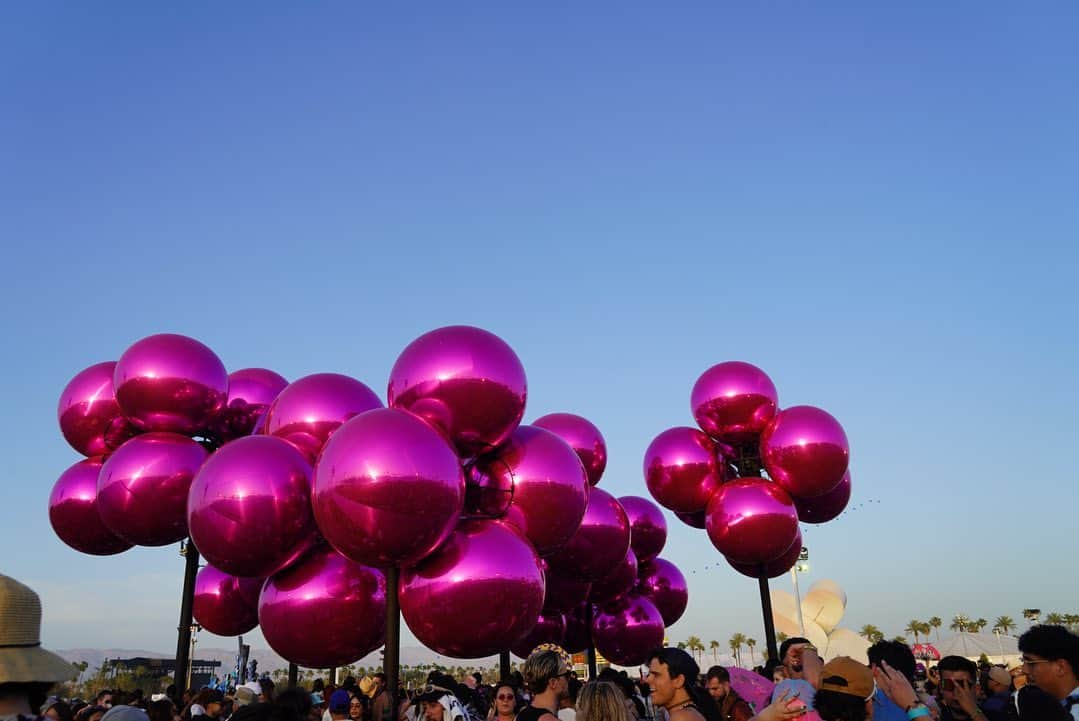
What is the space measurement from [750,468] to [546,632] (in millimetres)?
3684

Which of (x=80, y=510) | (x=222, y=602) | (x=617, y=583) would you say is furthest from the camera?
(x=617, y=583)

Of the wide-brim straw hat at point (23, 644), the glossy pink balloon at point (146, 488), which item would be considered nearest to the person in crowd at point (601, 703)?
the wide-brim straw hat at point (23, 644)

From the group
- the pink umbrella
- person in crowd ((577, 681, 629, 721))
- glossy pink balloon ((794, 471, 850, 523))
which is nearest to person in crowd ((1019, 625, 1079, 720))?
person in crowd ((577, 681, 629, 721))

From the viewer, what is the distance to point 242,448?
664cm

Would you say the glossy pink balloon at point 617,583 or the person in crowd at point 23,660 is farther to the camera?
the glossy pink balloon at point 617,583

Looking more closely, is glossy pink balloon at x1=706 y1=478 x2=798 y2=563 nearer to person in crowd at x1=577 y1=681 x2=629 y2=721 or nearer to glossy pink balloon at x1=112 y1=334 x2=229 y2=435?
person in crowd at x1=577 y1=681 x2=629 y2=721

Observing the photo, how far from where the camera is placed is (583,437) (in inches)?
403

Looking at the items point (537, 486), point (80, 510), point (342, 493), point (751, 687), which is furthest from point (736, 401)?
point (80, 510)

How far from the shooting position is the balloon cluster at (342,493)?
591cm

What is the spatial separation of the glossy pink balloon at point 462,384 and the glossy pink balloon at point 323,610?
143 cm

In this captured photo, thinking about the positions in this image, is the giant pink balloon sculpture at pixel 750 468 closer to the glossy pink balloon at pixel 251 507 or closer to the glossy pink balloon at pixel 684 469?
the glossy pink balloon at pixel 684 469

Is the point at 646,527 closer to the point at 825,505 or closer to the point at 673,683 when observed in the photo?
the point at 825,505

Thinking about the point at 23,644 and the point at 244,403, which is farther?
the point at 244,403

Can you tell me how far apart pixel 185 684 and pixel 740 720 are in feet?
22.2
